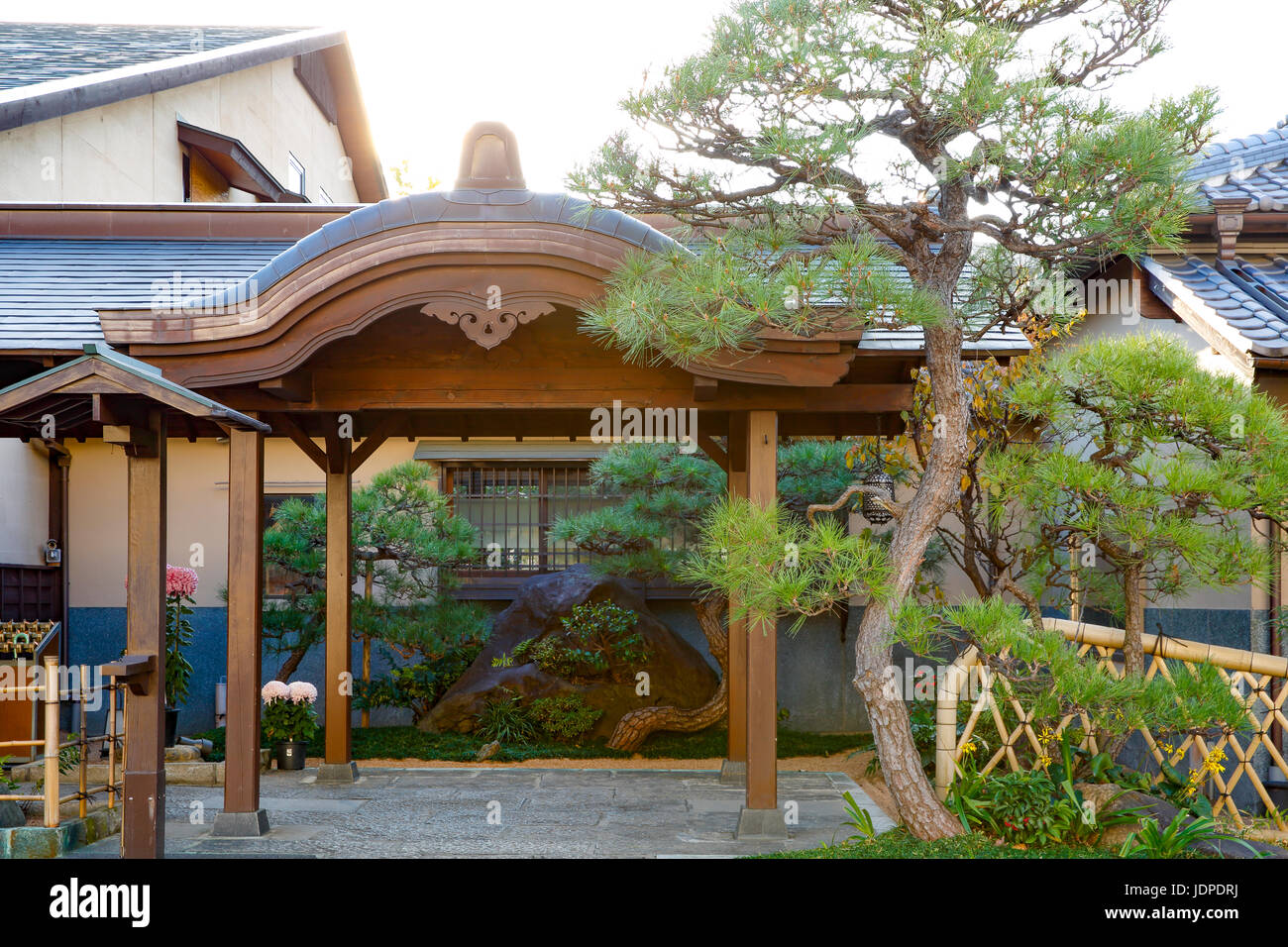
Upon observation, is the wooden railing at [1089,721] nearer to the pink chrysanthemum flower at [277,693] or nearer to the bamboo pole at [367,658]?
the pink chrysanthemum flower at [277,693]

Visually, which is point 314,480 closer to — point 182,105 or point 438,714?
point 438,714

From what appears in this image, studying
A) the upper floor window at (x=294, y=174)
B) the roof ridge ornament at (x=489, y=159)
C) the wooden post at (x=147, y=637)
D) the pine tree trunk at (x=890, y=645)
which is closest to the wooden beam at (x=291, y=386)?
the wooden post at (x=147, y=637)

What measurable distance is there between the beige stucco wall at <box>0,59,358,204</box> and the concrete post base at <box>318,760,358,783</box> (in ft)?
22.3

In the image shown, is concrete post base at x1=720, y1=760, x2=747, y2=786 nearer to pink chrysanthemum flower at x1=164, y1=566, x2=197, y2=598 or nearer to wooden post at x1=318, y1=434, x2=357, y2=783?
wooden post at x1=318, y1=434, x2=357, y2=783

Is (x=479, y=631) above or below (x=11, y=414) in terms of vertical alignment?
below

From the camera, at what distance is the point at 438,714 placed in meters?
10.8

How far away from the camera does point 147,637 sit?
5.35 meters

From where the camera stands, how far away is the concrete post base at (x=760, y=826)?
626 centimetres

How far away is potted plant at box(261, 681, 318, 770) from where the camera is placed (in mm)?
9039

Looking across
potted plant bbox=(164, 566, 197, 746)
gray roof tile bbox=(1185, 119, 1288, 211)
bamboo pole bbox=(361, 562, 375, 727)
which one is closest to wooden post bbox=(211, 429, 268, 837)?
potted plant bbox=(164, 566, 197, 746)

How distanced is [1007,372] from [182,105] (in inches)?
434

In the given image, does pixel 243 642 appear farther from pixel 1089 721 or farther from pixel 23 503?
pixel 23 503

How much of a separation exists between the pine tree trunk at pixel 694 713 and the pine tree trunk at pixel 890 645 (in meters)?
4.55
